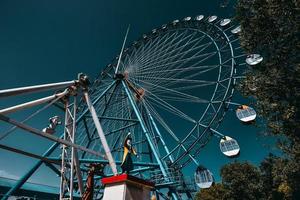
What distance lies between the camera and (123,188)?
3285 millimetres

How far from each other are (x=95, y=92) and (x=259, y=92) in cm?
1506

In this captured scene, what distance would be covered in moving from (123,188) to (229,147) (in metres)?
12.8

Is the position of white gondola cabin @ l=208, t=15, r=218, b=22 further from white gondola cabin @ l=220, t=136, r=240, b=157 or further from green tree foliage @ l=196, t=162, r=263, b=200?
green tree foliage @ l=196, t=162, r=263, b=200

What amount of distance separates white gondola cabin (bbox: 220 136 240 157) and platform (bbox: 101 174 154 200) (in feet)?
40.0

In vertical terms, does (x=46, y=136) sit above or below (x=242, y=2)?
below

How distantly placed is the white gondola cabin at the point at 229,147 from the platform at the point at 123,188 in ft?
40.0

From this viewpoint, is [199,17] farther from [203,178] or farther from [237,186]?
[237,186]

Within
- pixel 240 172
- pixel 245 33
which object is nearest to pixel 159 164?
pixel 245 33

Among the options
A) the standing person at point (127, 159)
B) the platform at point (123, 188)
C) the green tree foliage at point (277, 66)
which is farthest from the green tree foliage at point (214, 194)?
the platform at point (123, 188)

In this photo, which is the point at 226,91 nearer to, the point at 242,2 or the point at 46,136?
the point at 242,2

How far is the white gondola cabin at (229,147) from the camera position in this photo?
14.5m

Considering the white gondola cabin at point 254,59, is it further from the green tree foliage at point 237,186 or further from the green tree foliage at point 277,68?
the green tree foliage at point 237,186

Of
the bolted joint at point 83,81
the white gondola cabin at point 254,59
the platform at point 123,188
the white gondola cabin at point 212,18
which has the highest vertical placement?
the white gondola cabin at point 212,18

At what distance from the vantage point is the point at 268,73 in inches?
417
